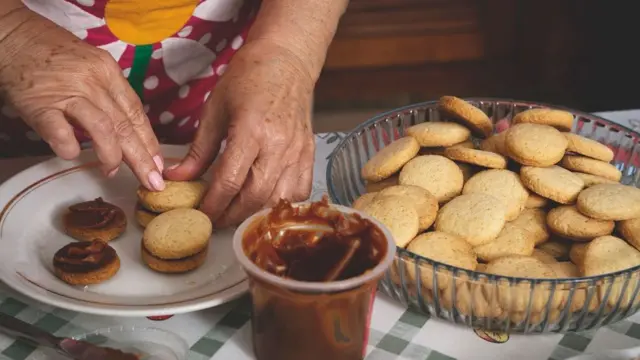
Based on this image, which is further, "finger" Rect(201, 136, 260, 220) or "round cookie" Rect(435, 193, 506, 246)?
"finger" Rect(201, 136, 260, 220)

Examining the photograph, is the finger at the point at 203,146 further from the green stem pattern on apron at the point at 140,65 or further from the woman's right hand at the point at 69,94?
the green stem pattern on apron at the point at 140,65

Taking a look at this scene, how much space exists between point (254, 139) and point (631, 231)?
1.59 ft

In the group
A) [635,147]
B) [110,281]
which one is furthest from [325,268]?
[635,147]

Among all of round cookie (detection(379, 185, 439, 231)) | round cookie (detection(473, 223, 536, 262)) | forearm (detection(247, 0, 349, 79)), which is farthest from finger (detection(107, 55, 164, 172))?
round cookie (detection(473, 223, 536, 262))

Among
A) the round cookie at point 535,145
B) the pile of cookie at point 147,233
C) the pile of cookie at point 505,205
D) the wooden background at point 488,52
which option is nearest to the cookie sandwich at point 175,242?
the pile of cookie at point 147,233

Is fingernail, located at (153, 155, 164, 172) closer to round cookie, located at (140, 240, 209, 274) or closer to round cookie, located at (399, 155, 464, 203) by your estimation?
round cookie, located at (140, 240, 209, 274)

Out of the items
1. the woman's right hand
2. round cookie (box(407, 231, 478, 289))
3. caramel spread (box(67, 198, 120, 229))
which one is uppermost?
Answer: the woman's right hand

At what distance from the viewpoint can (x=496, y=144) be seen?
3.60ft

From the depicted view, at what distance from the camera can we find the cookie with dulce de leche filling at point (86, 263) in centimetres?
93

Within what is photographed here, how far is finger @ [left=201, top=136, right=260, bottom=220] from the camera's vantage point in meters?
1.03

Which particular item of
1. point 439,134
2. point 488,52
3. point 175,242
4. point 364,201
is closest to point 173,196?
point 175,242

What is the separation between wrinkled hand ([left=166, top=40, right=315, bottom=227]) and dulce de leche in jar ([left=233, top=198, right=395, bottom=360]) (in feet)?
0.63

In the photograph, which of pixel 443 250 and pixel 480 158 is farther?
pixel 480 158

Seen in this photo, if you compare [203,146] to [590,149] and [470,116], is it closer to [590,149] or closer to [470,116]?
[470,116]
